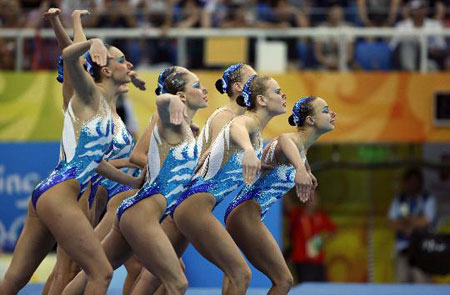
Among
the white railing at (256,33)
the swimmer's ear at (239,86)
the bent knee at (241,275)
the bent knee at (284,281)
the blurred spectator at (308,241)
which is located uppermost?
the swimmer's ear at (239,86)

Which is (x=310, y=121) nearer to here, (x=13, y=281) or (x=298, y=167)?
(x=298, y=167)

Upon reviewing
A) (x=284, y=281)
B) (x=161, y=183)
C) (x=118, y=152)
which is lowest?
(x=284, y=281)

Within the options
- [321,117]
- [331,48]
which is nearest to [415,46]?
[331,48]

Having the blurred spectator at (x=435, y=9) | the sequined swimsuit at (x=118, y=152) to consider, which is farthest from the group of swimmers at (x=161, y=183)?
the blurred spectator at (x=435, y=9)

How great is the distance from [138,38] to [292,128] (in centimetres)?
236

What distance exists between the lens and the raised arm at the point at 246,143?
7238 mm

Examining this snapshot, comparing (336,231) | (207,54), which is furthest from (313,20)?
(336,231)

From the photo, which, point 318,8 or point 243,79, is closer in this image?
point 243,79

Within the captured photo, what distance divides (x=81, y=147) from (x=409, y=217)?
7509mm

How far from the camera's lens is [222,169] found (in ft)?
26.5

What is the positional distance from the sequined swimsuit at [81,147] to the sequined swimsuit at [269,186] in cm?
123

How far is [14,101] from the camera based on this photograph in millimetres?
13969

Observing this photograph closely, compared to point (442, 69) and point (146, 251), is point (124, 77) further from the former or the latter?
point (442, 69)

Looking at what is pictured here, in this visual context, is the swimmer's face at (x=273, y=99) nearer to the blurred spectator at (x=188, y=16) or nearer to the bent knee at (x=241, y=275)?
the bent knee at (x=241, y=275)
